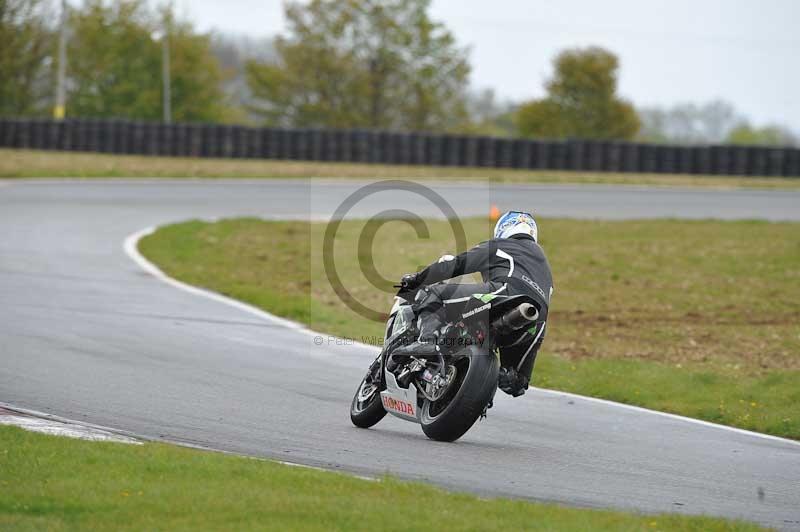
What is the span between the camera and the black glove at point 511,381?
7.69m

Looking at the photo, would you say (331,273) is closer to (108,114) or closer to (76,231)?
(76,231)

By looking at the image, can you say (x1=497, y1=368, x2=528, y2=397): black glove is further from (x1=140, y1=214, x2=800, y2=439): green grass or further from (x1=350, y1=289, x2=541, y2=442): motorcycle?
(x1=140, y1=214, x2=800, y2=439): green grass

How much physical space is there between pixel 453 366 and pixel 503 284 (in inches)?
25.0

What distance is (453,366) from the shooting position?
7.43 meters

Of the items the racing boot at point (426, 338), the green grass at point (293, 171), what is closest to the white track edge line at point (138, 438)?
the racing boot at point (426, 338)

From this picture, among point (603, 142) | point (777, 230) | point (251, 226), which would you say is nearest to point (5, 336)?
point (251, 226)

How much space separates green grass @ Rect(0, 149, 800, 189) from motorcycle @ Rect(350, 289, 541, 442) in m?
22.0

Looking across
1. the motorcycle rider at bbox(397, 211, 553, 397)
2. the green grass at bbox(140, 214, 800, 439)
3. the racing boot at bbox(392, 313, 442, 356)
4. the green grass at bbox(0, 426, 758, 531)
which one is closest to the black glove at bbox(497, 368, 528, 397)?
the motorcycle rider at bbox(397, 211, 553, 397)

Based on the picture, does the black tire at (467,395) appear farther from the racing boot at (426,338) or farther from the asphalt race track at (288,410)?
the racing boot at (426,338)

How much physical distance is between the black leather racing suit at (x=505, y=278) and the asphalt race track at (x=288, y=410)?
69 cm

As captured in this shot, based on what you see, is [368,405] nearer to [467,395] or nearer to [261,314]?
[467,395]

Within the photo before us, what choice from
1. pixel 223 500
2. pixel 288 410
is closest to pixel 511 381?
pixel 288 410

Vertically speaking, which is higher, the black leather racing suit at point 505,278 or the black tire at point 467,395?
the black leather racing suit at point 505,278

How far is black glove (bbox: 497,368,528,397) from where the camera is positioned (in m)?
7.69
